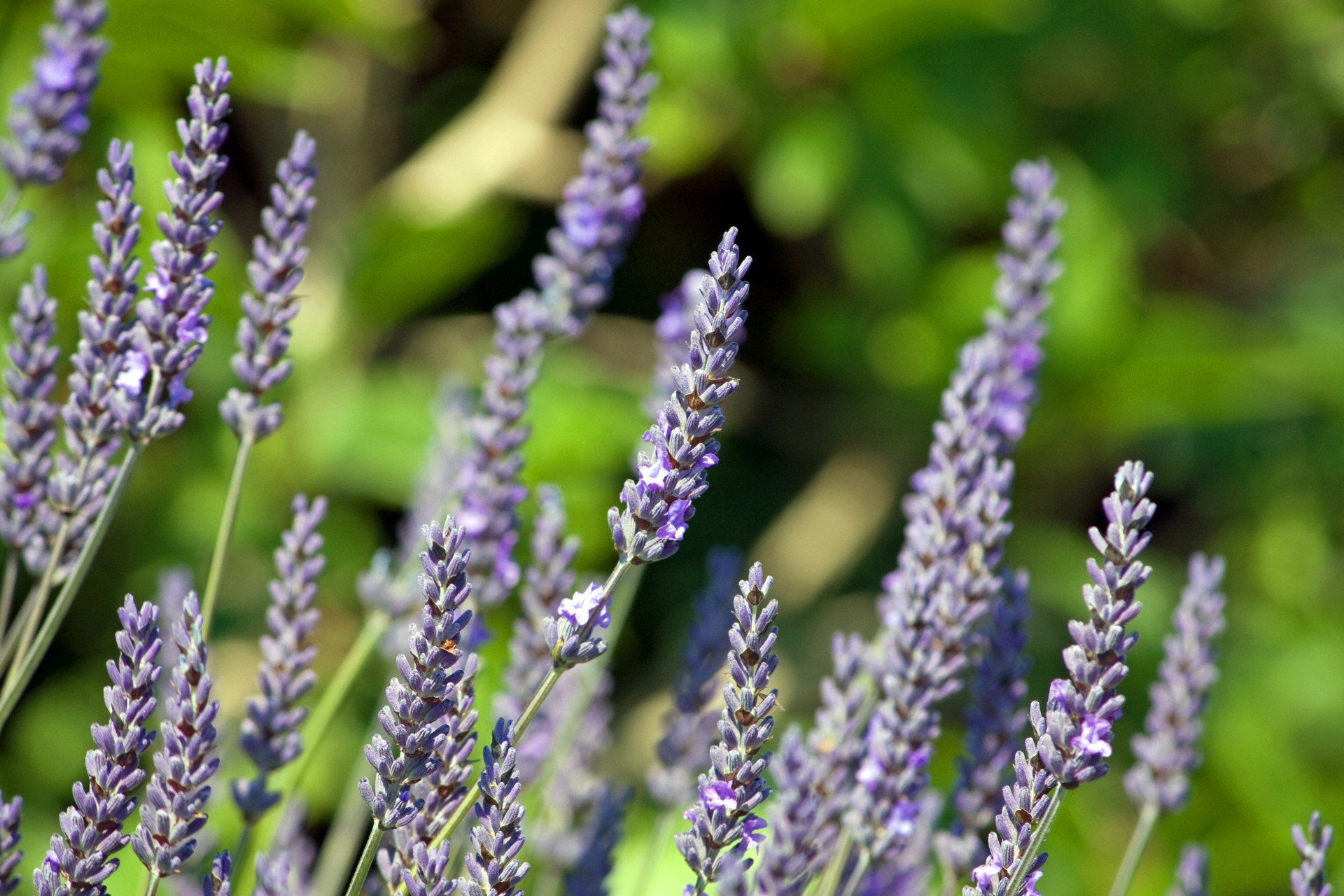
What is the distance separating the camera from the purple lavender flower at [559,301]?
26.5 inches

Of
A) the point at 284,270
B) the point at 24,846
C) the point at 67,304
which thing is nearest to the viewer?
the point at 284,270

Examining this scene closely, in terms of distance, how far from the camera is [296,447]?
1749mm

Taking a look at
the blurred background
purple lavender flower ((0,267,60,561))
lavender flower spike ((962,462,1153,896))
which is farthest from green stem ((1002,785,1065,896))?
the blurred background

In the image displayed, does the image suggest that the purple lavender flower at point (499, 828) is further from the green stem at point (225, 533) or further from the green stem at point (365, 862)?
the green stem at point (225, 533)

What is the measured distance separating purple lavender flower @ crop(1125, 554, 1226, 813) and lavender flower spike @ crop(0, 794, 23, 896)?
541mm

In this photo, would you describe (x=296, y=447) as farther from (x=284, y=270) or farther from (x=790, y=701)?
(x=284, y=270)

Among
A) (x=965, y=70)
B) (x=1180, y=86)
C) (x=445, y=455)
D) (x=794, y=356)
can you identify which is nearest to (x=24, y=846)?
(x=445, y=455)

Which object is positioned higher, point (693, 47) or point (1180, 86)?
point (1180, 86)

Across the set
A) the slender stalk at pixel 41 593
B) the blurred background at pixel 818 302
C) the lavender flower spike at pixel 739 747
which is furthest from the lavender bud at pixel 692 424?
the blurred background at pixel 818 302

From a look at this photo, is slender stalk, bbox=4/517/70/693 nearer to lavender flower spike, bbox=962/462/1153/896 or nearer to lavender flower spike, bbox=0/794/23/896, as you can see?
lavender flower spike, bbox=0/794/23/896

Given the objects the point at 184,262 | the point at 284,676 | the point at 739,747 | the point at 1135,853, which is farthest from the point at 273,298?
the point at 1135,853

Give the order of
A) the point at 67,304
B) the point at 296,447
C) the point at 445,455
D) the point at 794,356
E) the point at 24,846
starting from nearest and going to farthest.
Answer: the point at 445,455 < the point at 24,846 < the point at 67,304 < the point at 296,447 < the point at 794,356

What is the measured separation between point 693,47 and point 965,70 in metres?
0.41

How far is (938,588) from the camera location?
63 centimetres
